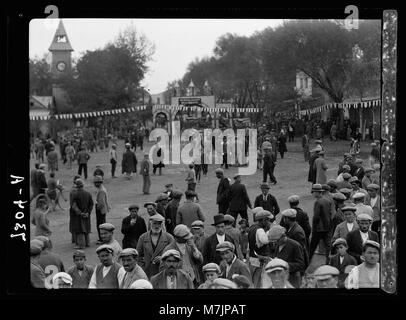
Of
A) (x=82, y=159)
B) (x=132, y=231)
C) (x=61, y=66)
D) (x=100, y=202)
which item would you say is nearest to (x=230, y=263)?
(x=132, y=231)

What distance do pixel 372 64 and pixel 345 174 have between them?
89 cm

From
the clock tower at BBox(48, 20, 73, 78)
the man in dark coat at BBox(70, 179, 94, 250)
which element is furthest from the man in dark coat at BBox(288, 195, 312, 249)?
the clock tower at BBox(48, 20, 73, 78)

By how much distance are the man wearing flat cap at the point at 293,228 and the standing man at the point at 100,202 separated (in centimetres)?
116

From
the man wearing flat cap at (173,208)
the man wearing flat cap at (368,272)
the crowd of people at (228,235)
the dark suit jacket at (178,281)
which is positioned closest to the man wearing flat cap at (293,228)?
the crowd of people at (228,235)

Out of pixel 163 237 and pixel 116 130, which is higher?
pixel 116 130

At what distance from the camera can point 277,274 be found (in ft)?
17.9

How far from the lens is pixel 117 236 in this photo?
5875 mm

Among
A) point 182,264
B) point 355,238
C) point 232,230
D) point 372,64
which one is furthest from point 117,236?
point 372,64

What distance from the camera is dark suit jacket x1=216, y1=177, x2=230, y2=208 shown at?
226 inches

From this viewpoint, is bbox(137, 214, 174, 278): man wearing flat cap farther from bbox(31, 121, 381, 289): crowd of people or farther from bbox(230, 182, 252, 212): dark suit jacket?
bbox(230, 182, 252, 212): dark suit jacket

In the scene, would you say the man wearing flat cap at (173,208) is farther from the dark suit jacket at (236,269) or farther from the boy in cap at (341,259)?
the boy in cap at (341,259)

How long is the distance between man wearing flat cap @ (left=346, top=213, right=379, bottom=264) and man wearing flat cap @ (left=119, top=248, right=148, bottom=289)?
1261mm

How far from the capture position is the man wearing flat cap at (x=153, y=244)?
19.7 ft
